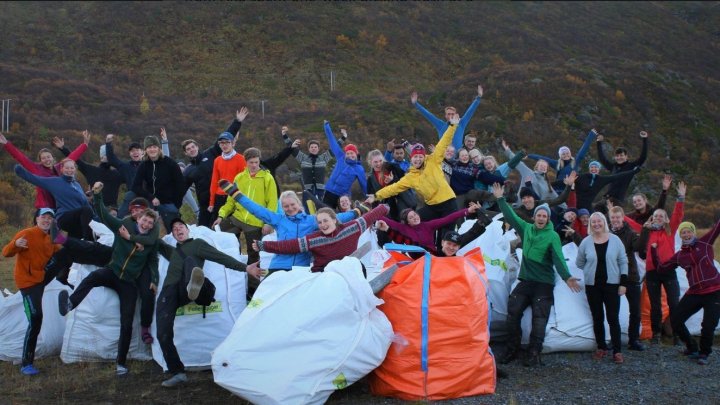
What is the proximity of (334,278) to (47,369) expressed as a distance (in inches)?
134

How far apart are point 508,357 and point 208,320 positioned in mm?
3067

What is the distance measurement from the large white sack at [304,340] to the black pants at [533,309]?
1.69 metres

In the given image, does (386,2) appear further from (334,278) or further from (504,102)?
(334,278)

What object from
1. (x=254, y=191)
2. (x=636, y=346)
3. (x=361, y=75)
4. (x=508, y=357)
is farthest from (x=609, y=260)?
(x=361, y=75)

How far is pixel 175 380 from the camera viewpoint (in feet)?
20.2

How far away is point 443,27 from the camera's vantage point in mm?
42406

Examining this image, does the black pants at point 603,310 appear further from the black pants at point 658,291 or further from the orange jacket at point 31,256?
the orange jacket at point 31,256

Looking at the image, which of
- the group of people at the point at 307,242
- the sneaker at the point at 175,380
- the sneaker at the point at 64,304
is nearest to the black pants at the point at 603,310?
the group of people at the point at 307,242

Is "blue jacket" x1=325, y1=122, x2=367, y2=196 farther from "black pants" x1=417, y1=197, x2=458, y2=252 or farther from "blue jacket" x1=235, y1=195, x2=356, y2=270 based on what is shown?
"blue jacket" x1=235, y1=195, x2=356, y2=270

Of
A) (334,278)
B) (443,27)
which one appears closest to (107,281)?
(334,278)

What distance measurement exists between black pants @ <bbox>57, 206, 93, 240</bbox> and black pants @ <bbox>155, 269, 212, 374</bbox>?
2.32 meters

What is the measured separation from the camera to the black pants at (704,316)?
6.78 meters

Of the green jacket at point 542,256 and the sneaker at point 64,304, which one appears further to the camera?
the green jacket at point 542,256

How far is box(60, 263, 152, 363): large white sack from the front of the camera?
22.7 ft
